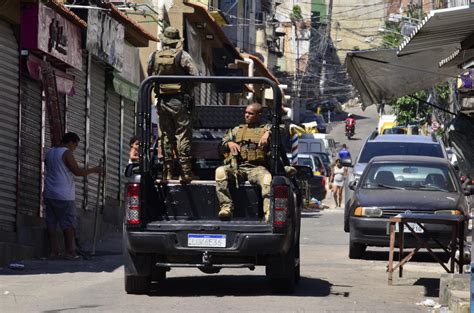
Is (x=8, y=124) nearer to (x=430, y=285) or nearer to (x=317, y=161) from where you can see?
(x=430, y=285)

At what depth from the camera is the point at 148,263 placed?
13.0 metres

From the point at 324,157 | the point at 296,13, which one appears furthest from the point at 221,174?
the point at 296,13

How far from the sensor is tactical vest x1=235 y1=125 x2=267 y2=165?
13.3m

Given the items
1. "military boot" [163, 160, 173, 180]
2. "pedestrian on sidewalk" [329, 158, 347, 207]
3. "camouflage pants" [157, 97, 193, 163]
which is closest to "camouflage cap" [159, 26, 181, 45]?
"camouflage pants" [157, 97, 193, 163]

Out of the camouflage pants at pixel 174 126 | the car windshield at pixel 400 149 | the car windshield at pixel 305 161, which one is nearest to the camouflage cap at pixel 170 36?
the camouflage pants at pixel 174 126

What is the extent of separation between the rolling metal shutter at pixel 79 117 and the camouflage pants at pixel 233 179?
8559 millimetres

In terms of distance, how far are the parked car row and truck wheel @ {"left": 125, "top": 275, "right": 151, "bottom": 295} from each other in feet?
17.0

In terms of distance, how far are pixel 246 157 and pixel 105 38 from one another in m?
10.1

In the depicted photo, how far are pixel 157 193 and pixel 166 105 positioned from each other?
1199mm

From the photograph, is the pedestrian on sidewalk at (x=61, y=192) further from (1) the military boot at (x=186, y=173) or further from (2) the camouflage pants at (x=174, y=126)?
(1) the military boot at (x=186, y=173)

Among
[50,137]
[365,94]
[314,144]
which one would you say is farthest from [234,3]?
[365,94]

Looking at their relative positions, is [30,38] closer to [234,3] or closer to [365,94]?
[365,94]

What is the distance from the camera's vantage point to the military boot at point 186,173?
44.5 ft

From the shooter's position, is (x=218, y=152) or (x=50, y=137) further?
(x=50, y=137)
